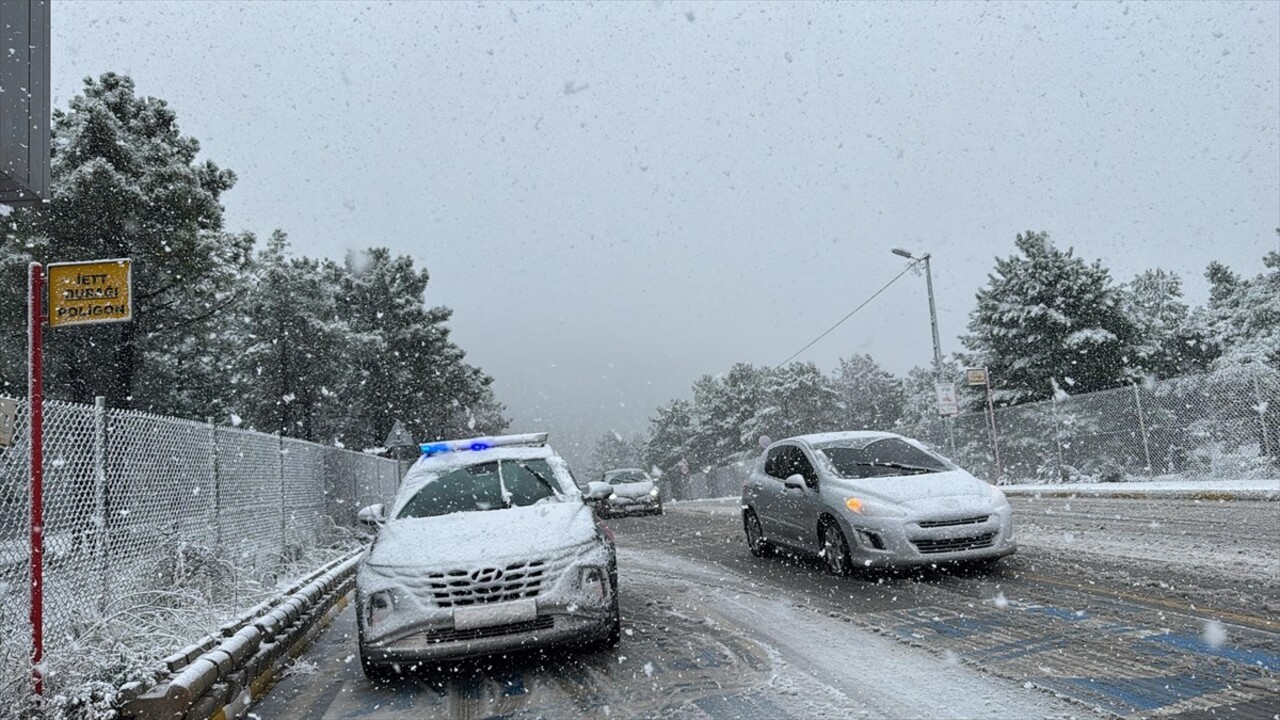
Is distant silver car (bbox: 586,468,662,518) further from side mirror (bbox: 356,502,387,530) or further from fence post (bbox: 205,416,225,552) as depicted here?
side mirror (bbox: 356,502,387,530)

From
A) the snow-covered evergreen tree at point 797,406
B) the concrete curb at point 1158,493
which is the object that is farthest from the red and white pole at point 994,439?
the snow-covered evergreen tree at point 797,406

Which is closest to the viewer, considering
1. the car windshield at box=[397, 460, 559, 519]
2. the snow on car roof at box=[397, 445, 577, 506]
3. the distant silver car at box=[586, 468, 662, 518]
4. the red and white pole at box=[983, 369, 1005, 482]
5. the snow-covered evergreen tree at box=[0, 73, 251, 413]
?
the car windshield at box=[397, 460, 559, 519]

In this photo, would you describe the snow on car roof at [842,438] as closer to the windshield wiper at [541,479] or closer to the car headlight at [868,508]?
the car headlight at [868,508]

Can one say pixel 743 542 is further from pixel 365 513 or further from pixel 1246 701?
pixel 1246 701

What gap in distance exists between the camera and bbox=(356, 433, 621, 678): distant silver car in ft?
17.9

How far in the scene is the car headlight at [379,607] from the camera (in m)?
5.55

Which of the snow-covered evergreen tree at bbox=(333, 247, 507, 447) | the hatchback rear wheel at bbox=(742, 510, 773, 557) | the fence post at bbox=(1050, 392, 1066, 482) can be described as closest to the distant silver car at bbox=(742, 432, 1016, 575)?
the hatchback rear wheel at bbox=(742, 510, 773, 557)

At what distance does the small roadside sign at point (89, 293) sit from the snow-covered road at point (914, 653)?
250 cm

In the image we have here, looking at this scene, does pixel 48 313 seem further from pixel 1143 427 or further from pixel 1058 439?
pixel 1058 439

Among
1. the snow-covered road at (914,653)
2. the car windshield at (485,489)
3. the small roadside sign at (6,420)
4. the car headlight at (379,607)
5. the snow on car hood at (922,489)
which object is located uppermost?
the small roadside sign at (6,420)

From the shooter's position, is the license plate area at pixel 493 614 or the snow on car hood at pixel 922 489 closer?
the license plate area at pixel 493 614

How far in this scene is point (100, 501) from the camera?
5.83 metres

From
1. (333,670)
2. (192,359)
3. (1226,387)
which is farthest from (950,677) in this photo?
(192,359)

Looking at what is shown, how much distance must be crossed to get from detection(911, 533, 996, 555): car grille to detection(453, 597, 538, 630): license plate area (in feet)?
12.5
